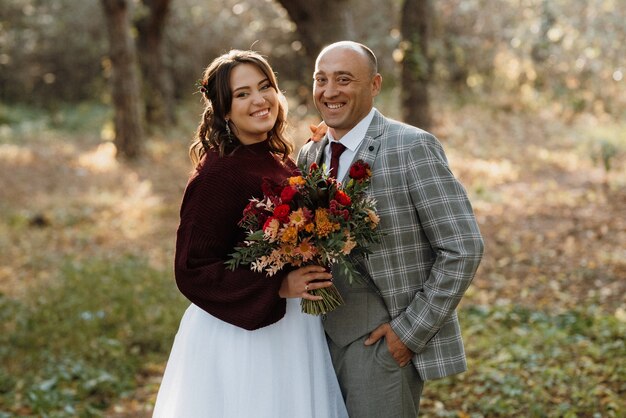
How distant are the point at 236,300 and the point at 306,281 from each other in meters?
0.33

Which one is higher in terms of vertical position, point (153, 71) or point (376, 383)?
point (153, 71)

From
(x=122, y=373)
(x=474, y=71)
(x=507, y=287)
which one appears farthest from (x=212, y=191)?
(x=474, y=71)

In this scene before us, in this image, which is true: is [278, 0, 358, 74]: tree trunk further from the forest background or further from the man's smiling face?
the man's smiling face

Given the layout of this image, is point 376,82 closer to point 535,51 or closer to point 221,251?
point 221,251

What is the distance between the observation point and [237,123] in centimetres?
326

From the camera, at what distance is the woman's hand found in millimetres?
2918

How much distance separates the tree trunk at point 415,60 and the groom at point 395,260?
28.6 ft

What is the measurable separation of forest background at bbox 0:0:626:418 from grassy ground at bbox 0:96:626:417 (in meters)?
0.03

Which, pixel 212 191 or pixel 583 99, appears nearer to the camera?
pixel 212 191

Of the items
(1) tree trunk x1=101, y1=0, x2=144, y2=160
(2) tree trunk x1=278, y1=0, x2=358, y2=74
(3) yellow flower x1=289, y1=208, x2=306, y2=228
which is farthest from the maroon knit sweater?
(1) tree trunk x1=101, y1=0, x2=144, y2=160

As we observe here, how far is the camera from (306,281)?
2928 millimetres

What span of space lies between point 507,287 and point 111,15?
35.9 ft

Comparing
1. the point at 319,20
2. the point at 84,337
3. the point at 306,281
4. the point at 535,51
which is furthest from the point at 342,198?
the point at 535,51

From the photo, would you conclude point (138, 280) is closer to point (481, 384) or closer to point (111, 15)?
point (481, 384)
